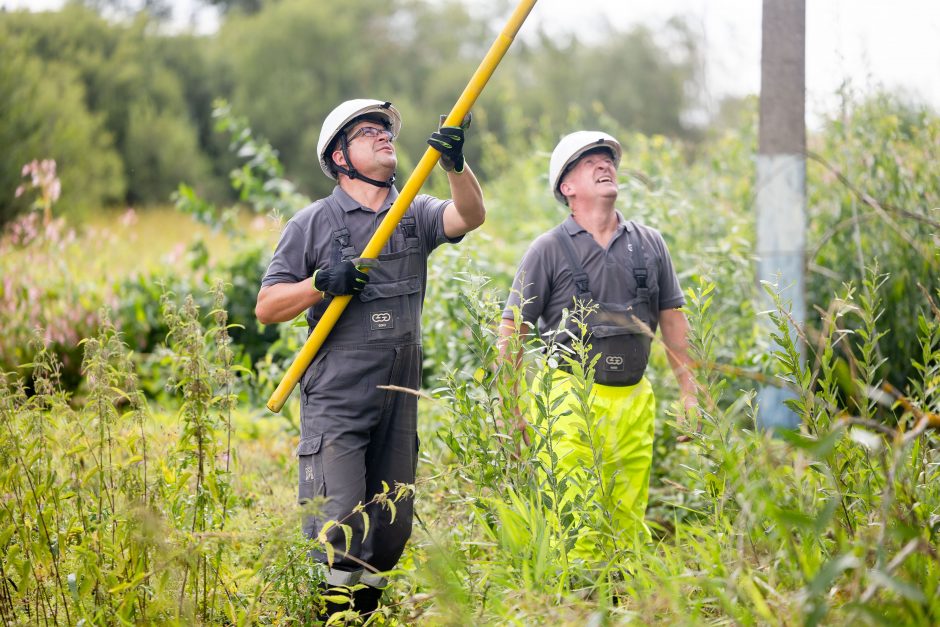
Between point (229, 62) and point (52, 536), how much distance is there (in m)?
28.4

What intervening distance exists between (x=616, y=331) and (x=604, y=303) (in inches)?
6.2

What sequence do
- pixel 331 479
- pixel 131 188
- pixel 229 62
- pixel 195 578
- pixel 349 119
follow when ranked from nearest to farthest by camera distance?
pixel 195 578 → pixel 331 479 → pixel 349 119 → pixel 131 188 → pixel 229 62

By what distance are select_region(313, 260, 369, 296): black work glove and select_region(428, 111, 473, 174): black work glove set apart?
0.54 m

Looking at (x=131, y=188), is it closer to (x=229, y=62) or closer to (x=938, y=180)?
(x=229, y=62)

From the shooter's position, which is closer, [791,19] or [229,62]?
[791,19]

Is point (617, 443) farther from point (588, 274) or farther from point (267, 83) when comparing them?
point (267, 83)

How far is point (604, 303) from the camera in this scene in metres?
4.04

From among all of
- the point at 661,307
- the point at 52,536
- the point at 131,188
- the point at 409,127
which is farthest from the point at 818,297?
the point at 409,127

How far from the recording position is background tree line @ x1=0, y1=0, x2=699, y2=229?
19.5 meters

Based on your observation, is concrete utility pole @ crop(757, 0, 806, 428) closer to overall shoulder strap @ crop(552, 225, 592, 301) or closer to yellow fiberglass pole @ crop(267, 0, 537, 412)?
overall shoulder strap @ crop(552, 225, 592, 301)

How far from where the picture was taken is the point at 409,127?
100 ft

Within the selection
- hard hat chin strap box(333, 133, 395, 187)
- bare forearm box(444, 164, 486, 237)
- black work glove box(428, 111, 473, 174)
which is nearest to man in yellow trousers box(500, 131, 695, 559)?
bare forearm box(444, 164, 486, 237)

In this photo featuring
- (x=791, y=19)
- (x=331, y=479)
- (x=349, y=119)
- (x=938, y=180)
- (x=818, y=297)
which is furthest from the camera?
(x=818, y=297)

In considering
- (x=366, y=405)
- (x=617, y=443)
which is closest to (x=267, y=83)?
(x=366, y=405)
